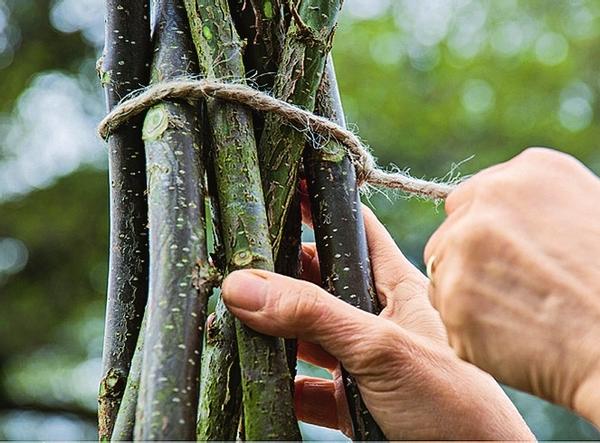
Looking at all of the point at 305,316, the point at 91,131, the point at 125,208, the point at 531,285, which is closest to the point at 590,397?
the point at 531,285

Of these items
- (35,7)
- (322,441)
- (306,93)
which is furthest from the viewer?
(35,7)

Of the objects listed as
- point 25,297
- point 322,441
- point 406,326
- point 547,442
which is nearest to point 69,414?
point 25,297

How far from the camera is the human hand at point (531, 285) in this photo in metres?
0.40

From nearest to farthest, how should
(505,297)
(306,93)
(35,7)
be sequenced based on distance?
A: (505,297) < (306,93) < (35,7)

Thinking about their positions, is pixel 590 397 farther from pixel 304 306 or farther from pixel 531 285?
pixel 304 306

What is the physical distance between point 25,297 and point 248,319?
221 cm

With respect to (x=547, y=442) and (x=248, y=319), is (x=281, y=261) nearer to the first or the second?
(x=248, y=319)

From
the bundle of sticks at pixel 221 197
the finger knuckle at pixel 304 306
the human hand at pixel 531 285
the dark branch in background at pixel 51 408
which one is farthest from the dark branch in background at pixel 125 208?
the dark branch in background at pixel 51 408

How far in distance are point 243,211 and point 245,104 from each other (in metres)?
0.07

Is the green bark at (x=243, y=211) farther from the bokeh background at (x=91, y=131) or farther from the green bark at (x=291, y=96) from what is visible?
the bokeh background at (x=91, y=131)

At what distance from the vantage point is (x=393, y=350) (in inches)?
20.5

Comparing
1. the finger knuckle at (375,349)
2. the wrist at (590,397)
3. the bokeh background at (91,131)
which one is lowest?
the wrist at (590,397)

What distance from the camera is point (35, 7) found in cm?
246

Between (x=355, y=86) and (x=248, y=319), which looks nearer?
(x=248, y=319)
